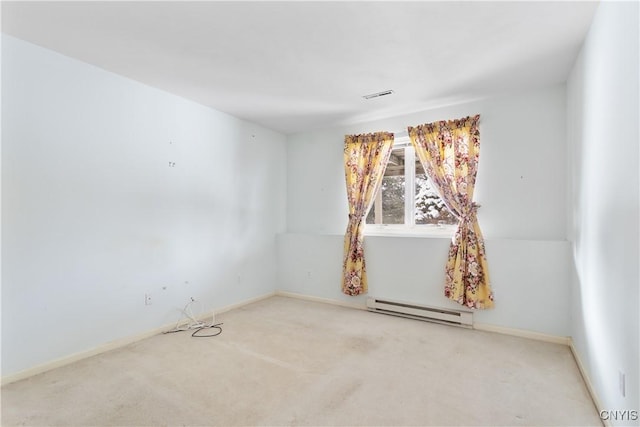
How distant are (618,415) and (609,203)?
1.08 meters

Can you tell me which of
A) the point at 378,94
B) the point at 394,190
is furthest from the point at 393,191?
the point at 378,94

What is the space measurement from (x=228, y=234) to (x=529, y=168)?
11.7 feet

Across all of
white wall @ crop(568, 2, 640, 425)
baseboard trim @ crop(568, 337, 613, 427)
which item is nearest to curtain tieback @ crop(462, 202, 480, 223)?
white wall @ crop(568, 2, 640, 425)

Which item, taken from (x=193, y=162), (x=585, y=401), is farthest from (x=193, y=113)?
(x=585, y=401)

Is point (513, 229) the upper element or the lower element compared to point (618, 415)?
upper

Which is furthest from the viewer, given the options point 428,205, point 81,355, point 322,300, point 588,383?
point 322,300

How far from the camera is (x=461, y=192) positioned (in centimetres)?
351

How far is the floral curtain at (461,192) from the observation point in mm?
3346

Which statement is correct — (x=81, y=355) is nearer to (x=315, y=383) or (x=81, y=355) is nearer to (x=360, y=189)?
(x=315, y=383)

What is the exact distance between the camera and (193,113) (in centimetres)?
366

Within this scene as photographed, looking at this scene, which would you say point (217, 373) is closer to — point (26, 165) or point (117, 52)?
point (26, 165)

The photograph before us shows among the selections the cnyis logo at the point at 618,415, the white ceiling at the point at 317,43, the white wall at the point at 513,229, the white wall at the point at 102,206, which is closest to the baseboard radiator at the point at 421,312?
the white wall at the point at 513,229

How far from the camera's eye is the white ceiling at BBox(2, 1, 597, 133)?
2006 millimetres

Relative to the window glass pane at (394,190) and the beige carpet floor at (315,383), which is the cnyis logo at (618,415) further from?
the window glass pane at (394,190)
